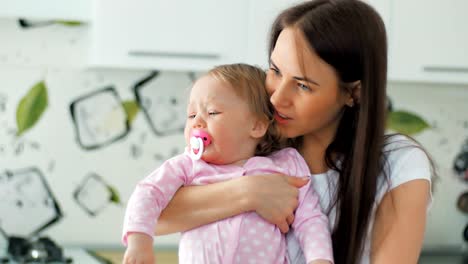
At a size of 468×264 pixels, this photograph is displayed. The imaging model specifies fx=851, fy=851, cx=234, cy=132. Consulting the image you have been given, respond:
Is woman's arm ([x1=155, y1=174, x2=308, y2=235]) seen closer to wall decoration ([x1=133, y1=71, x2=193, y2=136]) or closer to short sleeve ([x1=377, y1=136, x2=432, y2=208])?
short sleeve ([x1=377, y1=136, x2=432, y2=208])

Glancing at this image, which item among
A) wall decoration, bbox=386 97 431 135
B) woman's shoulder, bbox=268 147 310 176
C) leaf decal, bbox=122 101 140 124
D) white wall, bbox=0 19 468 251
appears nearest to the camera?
woman's shoulder, bbox=268 147 310 176

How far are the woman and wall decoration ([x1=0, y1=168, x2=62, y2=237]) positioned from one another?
4.92 feet

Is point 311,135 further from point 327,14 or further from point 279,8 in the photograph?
point 279,8

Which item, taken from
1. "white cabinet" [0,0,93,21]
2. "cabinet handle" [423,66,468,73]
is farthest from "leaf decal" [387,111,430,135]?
"white cabinet" [0,0,93,21]

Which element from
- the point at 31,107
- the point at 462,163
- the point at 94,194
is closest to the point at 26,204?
the point at 94,194

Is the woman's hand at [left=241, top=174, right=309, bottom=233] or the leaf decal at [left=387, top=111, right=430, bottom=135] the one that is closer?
the woman's hand at [left=241, top=174, right=309, bottom=233]

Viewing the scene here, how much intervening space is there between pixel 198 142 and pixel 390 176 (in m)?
0.37

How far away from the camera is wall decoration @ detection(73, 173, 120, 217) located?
122 inches

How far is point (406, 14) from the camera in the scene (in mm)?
2982

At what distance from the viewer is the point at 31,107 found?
9.93 feet

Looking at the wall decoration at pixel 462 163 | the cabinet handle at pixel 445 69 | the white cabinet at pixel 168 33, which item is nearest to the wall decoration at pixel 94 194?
the white cabinet at pixel 168 33

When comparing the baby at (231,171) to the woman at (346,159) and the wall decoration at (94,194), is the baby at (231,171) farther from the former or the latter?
the wall decoration at (94,194)

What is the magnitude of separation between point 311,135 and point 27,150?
1582mm

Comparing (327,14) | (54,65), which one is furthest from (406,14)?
(327,14)
